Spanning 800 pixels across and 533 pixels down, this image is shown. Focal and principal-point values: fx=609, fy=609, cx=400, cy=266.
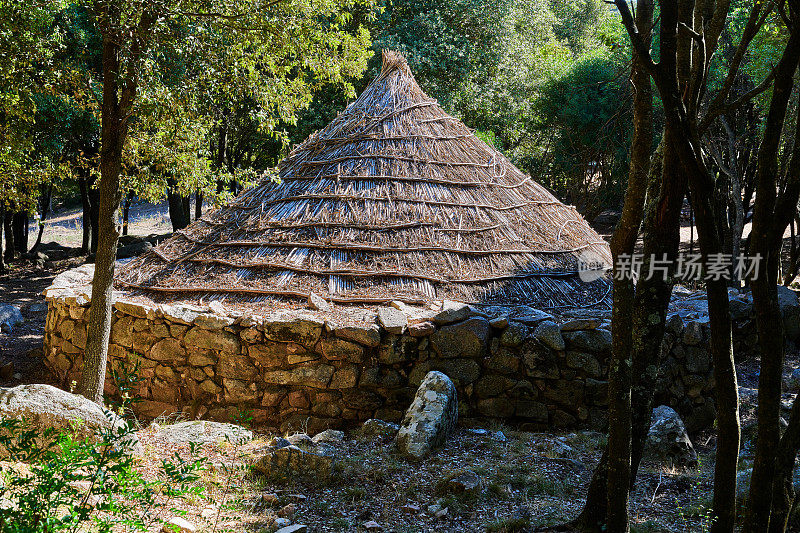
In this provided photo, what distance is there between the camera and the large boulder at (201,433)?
184 inches

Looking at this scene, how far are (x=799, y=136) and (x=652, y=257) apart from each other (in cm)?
87

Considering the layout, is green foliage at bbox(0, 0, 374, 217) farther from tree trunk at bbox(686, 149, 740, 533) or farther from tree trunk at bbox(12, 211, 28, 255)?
tree trunk at bbox(12, 211, 28, 255)

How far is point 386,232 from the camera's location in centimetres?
724

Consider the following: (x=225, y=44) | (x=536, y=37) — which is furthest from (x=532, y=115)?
(x=225, y=44)

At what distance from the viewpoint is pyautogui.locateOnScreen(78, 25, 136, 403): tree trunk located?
5.09 m

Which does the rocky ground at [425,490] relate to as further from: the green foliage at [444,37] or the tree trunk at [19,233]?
the tree trunk at [19,233]

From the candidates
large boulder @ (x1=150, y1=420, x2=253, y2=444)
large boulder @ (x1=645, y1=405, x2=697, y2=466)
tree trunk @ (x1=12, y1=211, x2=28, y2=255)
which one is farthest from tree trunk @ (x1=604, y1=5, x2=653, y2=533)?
tree trunk @ (x1=12, y1=211, x2=28, y2=255)

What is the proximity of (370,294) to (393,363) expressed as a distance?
3.45ft

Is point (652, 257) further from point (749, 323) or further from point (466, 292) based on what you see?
point (749, 323)

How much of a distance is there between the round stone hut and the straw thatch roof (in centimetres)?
2

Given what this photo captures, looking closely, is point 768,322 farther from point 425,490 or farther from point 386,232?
point 386,232

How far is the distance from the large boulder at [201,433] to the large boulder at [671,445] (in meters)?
3.20

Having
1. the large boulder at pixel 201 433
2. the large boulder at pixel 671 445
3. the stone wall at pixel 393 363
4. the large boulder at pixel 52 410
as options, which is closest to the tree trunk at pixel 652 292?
the large boulder at pixel 671 445

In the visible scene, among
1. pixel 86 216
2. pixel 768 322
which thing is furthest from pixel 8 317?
pixel 768 322
